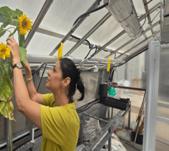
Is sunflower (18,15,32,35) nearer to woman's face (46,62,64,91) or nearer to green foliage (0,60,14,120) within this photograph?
green foliage (0,60,14,120)

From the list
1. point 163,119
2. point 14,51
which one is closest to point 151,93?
point 163,119

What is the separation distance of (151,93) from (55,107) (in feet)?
2.44

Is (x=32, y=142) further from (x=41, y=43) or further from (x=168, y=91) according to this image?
(x=168, y=91)

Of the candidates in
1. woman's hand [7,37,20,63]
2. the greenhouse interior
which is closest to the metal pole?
the greenhouse interior

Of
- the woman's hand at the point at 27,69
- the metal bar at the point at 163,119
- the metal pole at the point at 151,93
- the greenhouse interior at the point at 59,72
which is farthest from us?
the metal bar at the point at 163,119

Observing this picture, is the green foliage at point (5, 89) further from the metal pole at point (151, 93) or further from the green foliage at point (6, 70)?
the metal pole at point (151, 93)

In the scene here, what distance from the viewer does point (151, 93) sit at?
147 cm

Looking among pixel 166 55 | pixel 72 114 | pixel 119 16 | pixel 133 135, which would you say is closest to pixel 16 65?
pixel 72 114

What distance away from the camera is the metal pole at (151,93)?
1.43 m

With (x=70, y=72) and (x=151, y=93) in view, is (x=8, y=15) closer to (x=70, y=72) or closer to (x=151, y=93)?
(x=70, y=72)

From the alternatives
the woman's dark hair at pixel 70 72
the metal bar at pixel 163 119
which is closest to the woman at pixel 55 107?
the woman's dark hair at pixel 70 72

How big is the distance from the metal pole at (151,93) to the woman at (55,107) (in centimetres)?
54

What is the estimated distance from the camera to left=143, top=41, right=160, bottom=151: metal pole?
1.43m

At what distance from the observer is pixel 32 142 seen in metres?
1.49
